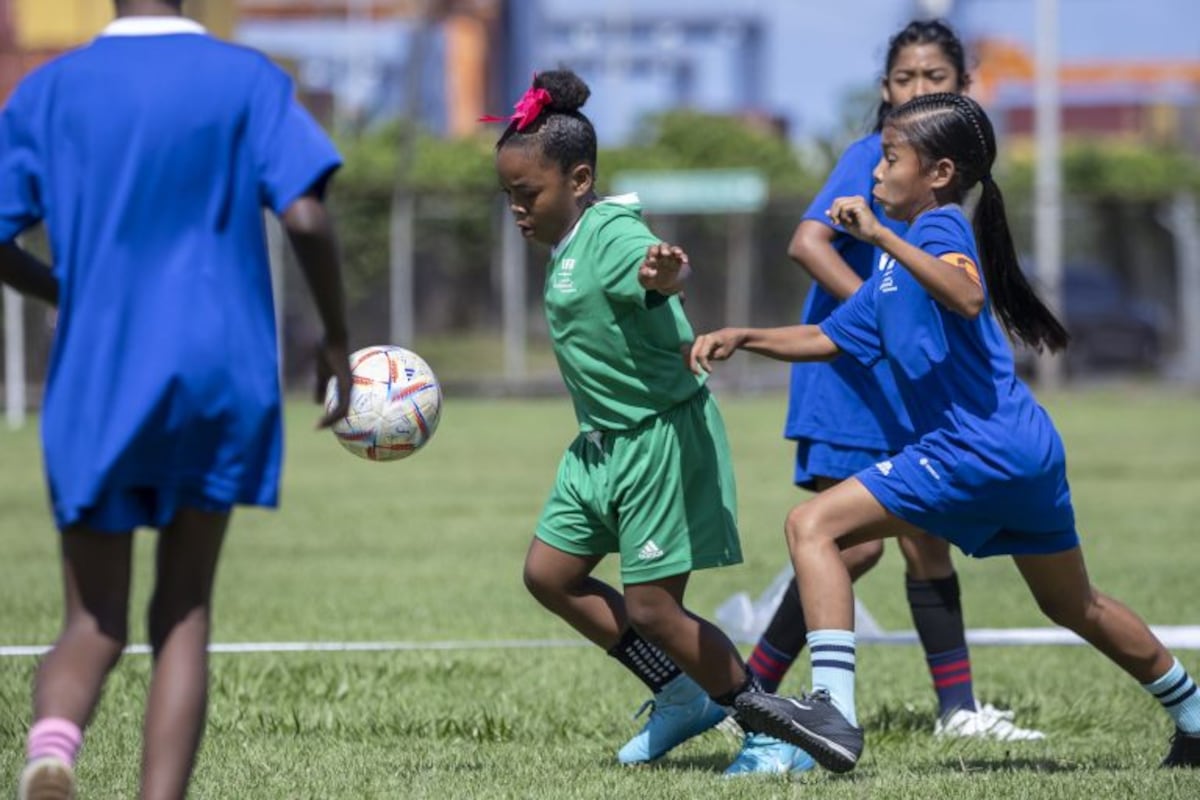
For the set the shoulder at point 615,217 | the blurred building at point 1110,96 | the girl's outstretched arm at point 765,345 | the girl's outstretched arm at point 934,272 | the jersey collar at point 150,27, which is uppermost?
the jersey collar at point 150,27

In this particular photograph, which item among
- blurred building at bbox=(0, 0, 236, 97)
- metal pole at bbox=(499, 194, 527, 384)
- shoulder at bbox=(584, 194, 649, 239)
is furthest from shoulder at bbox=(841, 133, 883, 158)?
blurred building at bbox=(0, 0, 236, 97)

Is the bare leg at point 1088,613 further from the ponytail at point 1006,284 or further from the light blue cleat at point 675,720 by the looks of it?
the light blue cleat at point 675,720

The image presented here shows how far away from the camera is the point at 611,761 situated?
5.73m

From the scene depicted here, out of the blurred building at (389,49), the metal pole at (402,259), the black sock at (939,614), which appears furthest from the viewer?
the blurred building at (389,49)

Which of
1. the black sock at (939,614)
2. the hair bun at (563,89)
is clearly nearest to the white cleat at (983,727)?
the black sock at (939,614)

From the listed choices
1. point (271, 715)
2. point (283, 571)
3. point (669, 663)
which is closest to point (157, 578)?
point (669, 663)

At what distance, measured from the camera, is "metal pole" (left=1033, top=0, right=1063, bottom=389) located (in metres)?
28.3

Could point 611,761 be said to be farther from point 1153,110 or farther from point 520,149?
point 1153,110

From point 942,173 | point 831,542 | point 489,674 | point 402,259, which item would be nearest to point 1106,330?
point 402,259

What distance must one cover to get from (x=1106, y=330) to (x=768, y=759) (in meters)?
26.1

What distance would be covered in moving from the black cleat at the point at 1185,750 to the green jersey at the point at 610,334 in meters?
1.62

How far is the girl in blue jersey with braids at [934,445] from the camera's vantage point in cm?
501

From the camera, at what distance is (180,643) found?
4027 millimetres

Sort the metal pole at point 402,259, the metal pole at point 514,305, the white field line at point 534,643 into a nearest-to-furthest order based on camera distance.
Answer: the white field line at point 534,643, the metal pole at point 402,259, the metal pole at point 514,305
